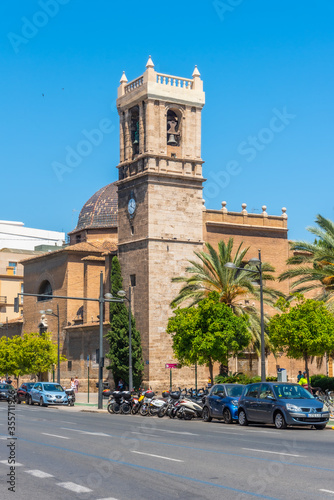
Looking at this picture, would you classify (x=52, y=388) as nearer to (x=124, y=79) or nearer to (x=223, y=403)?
(x=223, y=403)

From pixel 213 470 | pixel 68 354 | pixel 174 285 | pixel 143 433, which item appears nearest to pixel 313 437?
pixel 143 433

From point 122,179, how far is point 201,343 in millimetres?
19546

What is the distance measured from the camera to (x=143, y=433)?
2009 cm

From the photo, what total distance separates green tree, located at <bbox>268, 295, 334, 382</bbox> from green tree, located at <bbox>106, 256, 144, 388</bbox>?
16.1 m

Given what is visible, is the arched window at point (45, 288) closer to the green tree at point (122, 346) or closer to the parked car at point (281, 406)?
the green tree at point (122, 346)

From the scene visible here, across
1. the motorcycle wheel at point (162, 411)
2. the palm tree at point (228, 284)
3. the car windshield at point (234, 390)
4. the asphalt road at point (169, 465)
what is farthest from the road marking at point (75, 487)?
the palm tree at point (228, 284)

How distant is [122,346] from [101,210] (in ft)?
71.6

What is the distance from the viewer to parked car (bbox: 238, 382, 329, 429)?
21.8 m

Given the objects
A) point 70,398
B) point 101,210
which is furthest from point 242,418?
point 101,210

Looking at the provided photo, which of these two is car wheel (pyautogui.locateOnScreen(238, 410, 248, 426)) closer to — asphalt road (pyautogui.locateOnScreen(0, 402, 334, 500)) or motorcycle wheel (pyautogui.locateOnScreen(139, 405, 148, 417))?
asphalt road (pyautogui.locateOnScreen(0, 402, 334, 500))

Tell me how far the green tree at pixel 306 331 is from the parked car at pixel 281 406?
8.02 metres

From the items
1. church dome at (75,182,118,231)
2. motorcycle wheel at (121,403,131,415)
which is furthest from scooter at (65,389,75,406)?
church dome at (75,182,118,231)

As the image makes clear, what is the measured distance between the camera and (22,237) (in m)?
118

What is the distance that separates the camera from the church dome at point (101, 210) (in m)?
67.0
